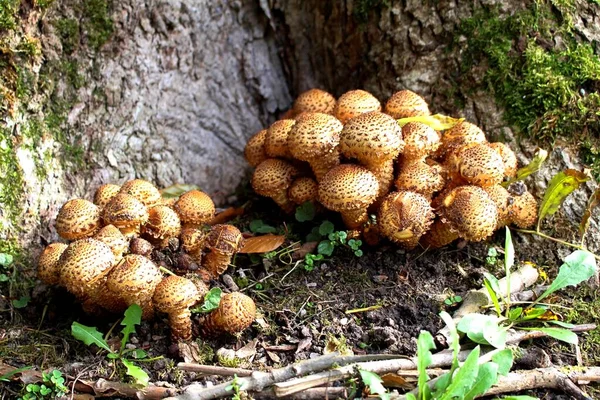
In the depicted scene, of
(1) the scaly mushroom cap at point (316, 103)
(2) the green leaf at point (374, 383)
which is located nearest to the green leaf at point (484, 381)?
(2) the green leaf at point (374, 383)

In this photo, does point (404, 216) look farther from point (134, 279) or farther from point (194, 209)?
point (134, 279)

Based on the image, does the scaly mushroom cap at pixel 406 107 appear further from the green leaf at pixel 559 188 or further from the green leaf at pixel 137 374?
the green leaf at pixel 137 374

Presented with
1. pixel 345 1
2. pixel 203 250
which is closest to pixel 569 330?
pixel 203 250

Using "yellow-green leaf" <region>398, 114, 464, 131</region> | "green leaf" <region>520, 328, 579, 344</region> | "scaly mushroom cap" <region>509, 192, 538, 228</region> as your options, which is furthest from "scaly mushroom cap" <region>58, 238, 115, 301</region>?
"scaly mushroom cap" <region>509, 192, 538, 228</region>

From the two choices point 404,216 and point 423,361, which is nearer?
point 423,361

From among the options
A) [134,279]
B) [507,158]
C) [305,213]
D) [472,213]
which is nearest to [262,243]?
[305,213]

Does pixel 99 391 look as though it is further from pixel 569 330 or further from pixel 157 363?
pixel 569 330
